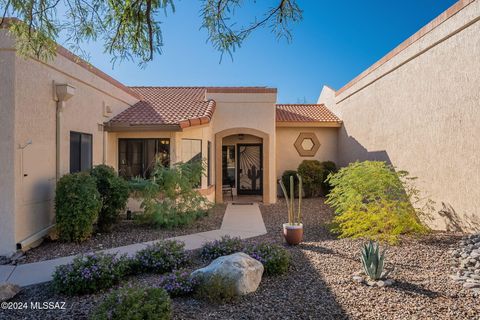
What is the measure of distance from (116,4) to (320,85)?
19.4m

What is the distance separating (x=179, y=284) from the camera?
4.87 metres

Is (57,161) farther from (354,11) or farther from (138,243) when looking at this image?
(354,11)

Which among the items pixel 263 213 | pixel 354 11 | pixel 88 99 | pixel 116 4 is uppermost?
pixel 354 11

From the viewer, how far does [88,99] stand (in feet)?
34.2

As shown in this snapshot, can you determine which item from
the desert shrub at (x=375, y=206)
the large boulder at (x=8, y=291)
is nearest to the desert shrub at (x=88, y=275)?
the large boulder at (x=8, y=291)

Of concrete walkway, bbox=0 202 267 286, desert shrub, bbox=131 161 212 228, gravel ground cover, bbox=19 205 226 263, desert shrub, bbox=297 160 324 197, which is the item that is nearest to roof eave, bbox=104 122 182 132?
desert shrub, bbox=131 161 212 228

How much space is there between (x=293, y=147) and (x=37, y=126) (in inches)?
492

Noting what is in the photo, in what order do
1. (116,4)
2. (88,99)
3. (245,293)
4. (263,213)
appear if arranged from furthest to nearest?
(263,213) → (88,99) → (116,4) → (245,293)

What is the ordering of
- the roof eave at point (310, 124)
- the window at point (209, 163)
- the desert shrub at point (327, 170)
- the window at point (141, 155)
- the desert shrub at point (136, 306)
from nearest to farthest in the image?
the desert shrub at point (136, 306), the window at point (141, 155), the window at point (209, 163), the desert shrub at point (327, 170), the roof eave at point (310, 124)

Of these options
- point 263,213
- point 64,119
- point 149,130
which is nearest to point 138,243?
point 64,119

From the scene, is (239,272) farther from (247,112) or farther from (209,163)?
(247,112)

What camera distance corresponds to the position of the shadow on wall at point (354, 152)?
1289cm

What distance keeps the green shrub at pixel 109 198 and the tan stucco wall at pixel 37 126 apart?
1.00 m

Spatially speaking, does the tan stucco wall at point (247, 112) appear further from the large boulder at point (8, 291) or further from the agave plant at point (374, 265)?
the large boulder at point (8, 291)
